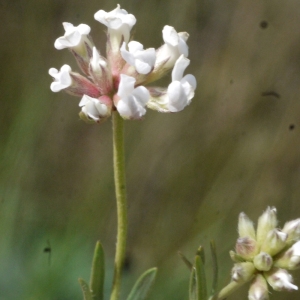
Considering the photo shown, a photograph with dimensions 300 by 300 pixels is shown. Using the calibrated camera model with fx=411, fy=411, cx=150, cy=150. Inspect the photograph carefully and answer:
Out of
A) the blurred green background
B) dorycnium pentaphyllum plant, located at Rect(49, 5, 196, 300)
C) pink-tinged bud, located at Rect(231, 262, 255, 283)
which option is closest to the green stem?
dorycnium pentaphyllum plant, located at Rect(49, 5, 196, 300)

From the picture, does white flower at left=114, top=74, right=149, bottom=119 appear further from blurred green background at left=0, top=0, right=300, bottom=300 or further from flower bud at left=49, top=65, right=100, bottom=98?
blurred green background at left=0, top=0, right=300, bottom=300

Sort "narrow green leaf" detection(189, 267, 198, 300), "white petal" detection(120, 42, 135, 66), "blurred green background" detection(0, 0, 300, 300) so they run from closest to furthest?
1. "white petal" detection(120, 42, 135, 66)
2. "narrow green leaf" detection(189, 267, 198, 300)
3. "blurred green background" detection(0, 0, 300, 300)

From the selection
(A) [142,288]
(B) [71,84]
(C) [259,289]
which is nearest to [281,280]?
(C) [259,289]

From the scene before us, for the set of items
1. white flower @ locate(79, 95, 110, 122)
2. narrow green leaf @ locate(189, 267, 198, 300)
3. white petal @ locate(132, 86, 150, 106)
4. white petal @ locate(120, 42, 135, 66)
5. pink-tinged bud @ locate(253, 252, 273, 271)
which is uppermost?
white petal @ locate(120, 42, 135, 66)

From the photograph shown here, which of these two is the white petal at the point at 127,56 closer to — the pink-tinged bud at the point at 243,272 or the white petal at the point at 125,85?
the white petal at the point at 125,85

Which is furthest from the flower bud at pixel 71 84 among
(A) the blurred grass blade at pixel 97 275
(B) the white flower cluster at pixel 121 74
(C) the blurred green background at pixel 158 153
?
(C) the blurred green background at pixel 158 153

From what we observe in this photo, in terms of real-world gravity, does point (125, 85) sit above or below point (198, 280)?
above

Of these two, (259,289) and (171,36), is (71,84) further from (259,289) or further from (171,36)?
(259,289)

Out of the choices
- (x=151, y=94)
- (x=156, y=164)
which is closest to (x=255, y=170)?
(x=156, y=164)
